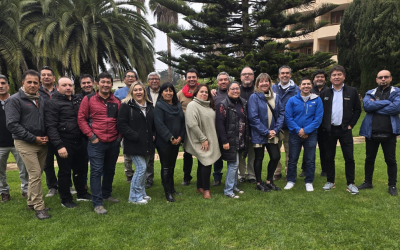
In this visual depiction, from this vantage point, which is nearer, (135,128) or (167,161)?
(135,128)

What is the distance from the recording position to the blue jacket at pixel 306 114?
4316mm

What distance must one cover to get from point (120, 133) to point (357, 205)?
338 centimetres

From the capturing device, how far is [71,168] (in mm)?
3959

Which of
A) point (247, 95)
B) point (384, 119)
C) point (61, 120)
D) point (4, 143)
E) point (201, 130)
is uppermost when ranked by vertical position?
point (247, 95)

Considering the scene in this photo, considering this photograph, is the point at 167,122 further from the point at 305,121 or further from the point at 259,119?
the point at 305,121

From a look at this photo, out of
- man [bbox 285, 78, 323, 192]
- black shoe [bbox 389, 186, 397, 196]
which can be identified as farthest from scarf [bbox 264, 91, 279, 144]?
black shoe [bbox 389, 186, 397, 196]

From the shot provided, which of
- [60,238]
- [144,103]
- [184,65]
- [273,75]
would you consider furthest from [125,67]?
[60,238]

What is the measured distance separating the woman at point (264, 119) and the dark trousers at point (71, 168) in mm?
2550

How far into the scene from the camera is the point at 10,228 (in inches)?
128

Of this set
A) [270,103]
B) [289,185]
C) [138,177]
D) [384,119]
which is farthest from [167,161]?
[384,119]

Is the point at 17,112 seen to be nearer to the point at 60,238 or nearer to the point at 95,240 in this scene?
the point at 60,238

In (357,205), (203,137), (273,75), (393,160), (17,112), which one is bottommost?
(357,205)

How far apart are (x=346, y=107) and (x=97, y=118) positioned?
143 inches

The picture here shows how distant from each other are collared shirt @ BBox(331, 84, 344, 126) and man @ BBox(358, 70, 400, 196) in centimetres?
35
